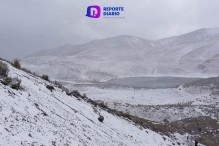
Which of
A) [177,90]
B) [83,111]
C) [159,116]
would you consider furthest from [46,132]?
[177,90]

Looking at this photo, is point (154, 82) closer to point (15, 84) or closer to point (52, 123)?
point (15, 84)

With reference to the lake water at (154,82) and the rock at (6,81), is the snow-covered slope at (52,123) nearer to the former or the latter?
the rock at (6,81)

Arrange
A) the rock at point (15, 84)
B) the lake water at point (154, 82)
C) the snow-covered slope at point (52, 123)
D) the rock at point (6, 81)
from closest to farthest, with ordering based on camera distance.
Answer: the snow-covered slope at point (52, 123) → the rock at point (6, 81) → the rock at point (15, 84) → the lake water at point (154, 82)

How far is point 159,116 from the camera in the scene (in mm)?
43625

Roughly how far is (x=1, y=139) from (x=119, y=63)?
151m

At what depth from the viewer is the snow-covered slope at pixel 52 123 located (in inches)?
429

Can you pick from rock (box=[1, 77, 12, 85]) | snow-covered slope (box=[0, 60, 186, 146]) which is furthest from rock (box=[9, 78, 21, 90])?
snow-covered slope (box=[0, 60, 186, 146])

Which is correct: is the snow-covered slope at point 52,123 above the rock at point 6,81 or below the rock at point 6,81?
below

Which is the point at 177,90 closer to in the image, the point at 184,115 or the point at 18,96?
the point at 184,115

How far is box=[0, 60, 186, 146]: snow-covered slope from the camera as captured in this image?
10896 millimetres

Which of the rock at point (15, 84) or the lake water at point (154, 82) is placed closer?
the rock at point (15, 84)

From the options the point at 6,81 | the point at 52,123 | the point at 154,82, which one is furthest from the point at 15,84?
the point at 154,82

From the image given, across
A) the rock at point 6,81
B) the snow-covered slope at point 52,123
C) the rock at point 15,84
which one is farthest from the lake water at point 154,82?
the rock at point 6,81

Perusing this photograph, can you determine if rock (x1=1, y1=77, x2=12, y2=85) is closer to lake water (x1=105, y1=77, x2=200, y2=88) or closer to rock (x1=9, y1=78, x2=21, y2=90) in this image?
rock (x1=9, y1=78, x2=21, y2=90)
